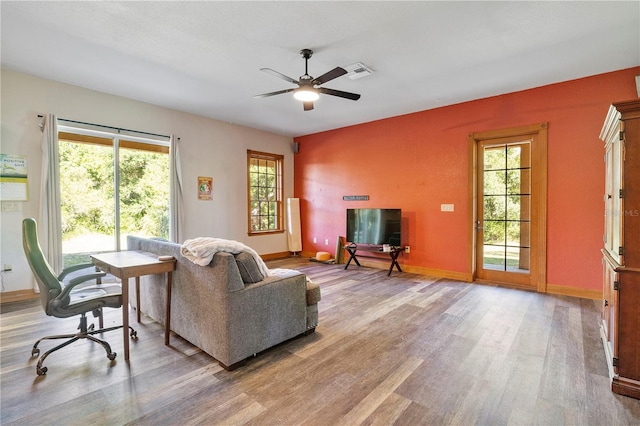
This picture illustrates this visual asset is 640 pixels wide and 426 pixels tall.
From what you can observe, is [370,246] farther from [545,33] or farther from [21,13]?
[21,13]

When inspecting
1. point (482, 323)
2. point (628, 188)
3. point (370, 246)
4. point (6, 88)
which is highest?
point (6, 88)

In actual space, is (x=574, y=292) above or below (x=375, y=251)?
below

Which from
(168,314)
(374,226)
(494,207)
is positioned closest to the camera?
(168,314)

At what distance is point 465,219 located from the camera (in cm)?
493

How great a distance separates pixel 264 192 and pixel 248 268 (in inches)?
187

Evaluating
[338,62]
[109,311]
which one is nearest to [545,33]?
[338,62]

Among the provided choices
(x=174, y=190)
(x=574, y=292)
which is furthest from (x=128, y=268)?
(x=574, y=292)

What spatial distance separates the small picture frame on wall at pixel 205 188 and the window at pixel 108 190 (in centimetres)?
59

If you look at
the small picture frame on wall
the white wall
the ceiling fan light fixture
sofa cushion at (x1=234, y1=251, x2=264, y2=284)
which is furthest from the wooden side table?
the small picture frame on wall

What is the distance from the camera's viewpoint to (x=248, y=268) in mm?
2426

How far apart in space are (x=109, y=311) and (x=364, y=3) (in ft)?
14.1

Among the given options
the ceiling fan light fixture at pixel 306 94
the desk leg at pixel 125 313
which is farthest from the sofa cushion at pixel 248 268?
the ceiling fan light fixture at pixel 306 94

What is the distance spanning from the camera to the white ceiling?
2.57 meters

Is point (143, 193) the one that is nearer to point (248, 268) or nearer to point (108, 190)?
point (108, 190)
